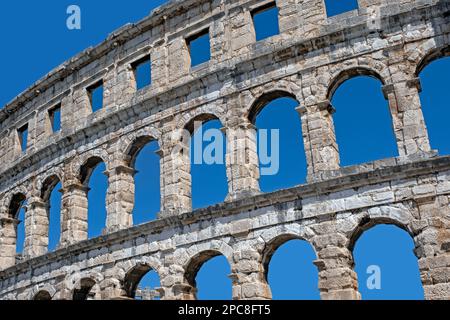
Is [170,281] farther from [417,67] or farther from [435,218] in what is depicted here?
[417,67]

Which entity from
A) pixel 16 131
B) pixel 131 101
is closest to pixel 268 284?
pixel 131 101

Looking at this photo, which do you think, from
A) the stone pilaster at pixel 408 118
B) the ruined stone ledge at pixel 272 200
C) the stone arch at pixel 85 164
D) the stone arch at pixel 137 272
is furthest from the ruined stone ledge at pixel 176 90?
the stone arch at pixel 137 272

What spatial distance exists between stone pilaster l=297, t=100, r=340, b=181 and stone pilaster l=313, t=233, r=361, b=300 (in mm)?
1418

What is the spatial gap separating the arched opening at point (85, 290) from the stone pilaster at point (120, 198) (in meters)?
1.51

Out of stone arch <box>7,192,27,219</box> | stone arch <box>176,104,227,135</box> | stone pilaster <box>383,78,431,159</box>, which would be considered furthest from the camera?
stone arch <box>7,192,27,219</box>

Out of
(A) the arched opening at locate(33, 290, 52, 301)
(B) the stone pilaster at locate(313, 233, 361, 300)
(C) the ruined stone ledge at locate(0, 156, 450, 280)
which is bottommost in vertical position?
(B) the stone pilaster at locate(313, 233, 361, 300)

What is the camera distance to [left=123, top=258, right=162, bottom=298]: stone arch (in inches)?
555

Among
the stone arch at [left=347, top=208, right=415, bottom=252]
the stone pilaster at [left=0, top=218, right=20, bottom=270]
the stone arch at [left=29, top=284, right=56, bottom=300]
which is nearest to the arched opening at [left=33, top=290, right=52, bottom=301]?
the stone arch at [left=29, top=284, right=56, bottom=300]

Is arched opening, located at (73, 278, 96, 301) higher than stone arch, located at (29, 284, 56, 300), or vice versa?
stone arch, located at (29, 284, 56, 300)

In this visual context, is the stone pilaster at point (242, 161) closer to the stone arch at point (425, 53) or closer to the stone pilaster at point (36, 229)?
the stone arch at point (425, 53)

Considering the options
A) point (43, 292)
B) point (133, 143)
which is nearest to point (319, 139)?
point (133, 143)

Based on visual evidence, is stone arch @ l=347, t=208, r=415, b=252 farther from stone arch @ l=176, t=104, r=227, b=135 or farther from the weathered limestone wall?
stone arch @ l=176, t=104, r=227, b=135

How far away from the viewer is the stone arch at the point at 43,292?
53.0 feet

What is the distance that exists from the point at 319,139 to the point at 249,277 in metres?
3.34
